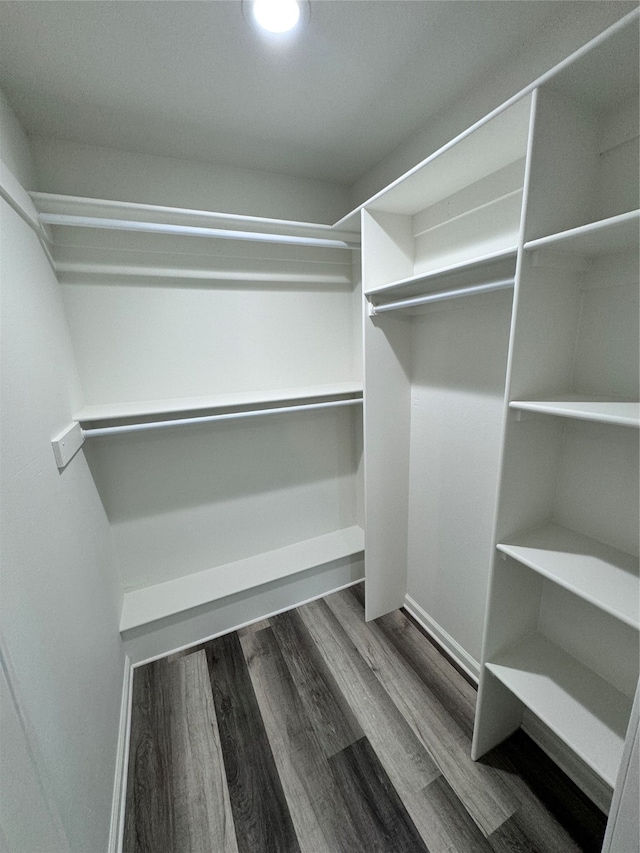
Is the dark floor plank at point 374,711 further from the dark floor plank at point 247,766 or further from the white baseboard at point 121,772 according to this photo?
the white baseboard at point 121,772

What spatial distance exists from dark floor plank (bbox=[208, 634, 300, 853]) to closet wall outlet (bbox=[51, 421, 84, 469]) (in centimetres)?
138

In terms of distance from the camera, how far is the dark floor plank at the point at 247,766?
47.4 inches

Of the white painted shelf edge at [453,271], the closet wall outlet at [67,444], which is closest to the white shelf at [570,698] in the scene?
the white painted shelf edge at [453,271]

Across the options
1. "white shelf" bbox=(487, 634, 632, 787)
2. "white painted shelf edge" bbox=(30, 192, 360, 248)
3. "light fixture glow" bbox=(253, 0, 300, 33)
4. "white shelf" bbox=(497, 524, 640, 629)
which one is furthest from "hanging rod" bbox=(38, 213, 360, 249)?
"white shelf" bbox=(487, 634, 632, 787)

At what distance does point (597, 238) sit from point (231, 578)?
2.31m

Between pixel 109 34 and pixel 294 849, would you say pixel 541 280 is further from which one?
pixel 294 849

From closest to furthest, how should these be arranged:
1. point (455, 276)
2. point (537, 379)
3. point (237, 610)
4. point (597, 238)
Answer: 1. point (597, 238)
2. point (537, 379)
3. point (455, 276)
4. point (237, 610)

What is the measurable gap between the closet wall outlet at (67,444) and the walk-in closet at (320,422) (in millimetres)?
16

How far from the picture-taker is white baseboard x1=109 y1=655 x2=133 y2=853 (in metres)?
1.17

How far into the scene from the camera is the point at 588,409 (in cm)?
90

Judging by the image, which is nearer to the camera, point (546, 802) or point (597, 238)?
point (597, 238)

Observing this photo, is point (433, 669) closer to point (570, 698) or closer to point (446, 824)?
point (446, 824)

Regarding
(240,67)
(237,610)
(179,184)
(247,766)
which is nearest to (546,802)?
(247,766)

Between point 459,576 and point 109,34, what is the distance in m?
2.55
